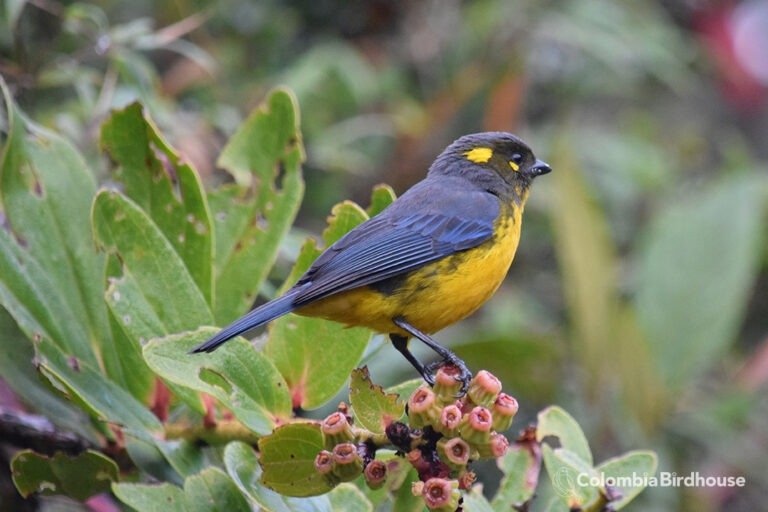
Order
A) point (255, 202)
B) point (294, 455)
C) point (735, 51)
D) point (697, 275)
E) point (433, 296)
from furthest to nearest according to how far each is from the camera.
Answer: point (735, 51), point (697, 275), point (433, 296), point (255, 202), point (294, 455)

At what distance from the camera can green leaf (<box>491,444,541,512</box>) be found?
2391 mm

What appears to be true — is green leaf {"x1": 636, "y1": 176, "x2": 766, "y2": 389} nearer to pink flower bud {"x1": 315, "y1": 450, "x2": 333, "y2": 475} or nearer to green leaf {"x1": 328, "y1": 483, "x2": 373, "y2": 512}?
green leaf {"x1": 328, "y1": 483, "x2": 373, "y2": 512}

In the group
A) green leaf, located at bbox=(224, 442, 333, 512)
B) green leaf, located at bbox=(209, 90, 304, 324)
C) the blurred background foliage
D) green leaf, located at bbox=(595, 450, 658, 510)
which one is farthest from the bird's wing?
green leaf, located at bbox=(595, 450, 658, 510)

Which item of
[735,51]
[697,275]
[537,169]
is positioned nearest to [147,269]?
[537,169]

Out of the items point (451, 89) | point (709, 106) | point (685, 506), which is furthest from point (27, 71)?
point (709, 106)

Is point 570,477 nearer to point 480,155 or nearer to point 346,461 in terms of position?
point 346,461

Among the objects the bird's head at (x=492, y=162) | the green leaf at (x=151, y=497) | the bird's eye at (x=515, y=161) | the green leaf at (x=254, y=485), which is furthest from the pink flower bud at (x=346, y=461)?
the bird's eye at (x=515, y=161)

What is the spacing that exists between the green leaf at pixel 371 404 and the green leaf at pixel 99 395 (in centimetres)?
48

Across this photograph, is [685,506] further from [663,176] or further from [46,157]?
[46,157]

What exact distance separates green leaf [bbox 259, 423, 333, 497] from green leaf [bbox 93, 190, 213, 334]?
442mm

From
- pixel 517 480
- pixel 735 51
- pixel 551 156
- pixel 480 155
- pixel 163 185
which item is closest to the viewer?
pixel 517 480

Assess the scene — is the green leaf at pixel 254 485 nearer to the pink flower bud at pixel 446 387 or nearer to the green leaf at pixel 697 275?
the pink flower bud at pixel 446 387

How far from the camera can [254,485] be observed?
6.85ft

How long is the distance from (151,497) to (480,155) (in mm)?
1934
